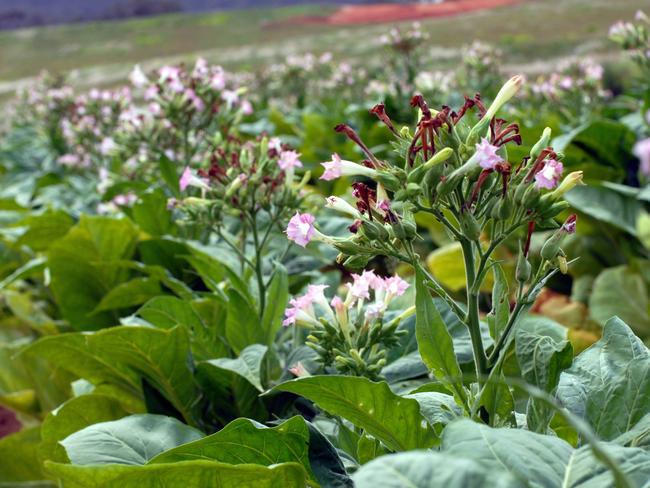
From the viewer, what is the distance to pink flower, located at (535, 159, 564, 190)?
1.23 meters

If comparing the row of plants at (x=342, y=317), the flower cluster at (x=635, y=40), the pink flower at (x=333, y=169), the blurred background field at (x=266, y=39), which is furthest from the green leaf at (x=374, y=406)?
the blurred background field at (x=266, y=39)

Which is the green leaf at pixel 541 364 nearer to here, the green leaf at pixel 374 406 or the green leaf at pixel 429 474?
the green leaf at pixel 374 406

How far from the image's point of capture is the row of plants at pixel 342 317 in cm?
128

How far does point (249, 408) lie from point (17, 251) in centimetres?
276

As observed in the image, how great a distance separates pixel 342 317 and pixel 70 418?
36.4 inches

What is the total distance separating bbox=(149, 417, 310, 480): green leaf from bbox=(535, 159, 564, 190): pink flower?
55 cm

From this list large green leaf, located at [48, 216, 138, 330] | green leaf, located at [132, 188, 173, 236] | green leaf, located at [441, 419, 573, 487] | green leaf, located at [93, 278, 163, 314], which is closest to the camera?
green leaf, located at [441, 419, 573, 487]

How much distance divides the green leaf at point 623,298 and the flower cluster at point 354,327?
1.91m

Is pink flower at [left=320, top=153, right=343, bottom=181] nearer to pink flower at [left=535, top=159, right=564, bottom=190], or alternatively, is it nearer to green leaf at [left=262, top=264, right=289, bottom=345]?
pink flower at [left=535, top=159, right=564, bottom=190]

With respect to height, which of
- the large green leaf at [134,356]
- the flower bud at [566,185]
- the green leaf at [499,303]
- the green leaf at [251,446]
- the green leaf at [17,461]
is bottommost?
the green leaf at [17,461]

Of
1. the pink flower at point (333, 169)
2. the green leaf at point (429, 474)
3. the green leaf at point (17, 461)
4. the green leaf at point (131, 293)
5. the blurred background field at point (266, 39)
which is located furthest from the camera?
the blurred background field at point (266, 39)

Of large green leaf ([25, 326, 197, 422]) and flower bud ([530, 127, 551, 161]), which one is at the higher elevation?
flower bud ([530, 127, 551, 161])

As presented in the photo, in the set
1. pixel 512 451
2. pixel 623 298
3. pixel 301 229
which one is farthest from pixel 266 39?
pixel 512 451

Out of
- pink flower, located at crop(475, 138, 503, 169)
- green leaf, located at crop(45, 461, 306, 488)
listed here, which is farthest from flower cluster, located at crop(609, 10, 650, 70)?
green leaf, located at crop(45, 461, 306, 488)
